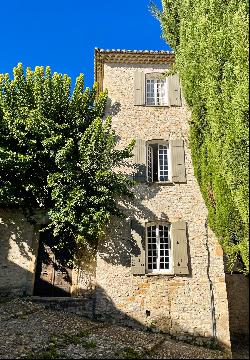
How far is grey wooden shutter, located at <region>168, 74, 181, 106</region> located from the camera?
534 inches

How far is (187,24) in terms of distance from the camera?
10984mm

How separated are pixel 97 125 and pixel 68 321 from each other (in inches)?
235

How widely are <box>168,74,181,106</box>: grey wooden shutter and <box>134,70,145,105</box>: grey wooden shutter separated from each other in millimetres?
1086

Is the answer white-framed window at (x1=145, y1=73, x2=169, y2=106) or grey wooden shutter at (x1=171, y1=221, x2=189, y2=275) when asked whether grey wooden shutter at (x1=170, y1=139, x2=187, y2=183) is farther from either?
white-framed window at (x1=145, y1=73, x2=169, y2=106)

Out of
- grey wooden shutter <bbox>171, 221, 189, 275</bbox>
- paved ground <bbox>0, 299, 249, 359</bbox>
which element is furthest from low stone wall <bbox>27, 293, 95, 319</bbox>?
grey wooden shutter <bbox>171, 221, 189, 275</bbox>

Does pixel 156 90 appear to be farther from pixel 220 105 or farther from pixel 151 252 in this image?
pixel 151 252

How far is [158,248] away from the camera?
1137cm

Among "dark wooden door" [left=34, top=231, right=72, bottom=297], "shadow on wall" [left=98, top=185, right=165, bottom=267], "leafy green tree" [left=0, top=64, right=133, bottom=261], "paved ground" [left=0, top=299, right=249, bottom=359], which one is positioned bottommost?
"paved ground" [left=0, top=299, right=249, bottom=359]

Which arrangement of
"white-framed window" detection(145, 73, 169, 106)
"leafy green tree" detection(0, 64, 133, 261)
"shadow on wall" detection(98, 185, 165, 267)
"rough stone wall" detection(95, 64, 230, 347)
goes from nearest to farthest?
1. "rough stone wall" detection(95, 64, 230, 347)
2. "leafy green tree" detection(0, 64, 133, 261)
3. "shadow on wall" detection(98, 185, 165, 267)
4. "white-framed window" detection(145, 73, 169, 106)

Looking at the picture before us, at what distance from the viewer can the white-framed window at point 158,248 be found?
36.8 ft

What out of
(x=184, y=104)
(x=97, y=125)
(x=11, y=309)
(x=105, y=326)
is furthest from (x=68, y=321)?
(x=184, y=104)

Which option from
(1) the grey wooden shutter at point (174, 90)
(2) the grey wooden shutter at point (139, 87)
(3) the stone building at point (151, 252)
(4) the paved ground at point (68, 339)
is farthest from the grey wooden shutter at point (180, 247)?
(2) the grey wooden shutter at point (139, 87)

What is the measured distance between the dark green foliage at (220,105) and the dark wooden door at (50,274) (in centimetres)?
528

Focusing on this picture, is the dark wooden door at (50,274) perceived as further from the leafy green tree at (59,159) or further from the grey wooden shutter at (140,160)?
the grey wooden shutter at (140,160)
